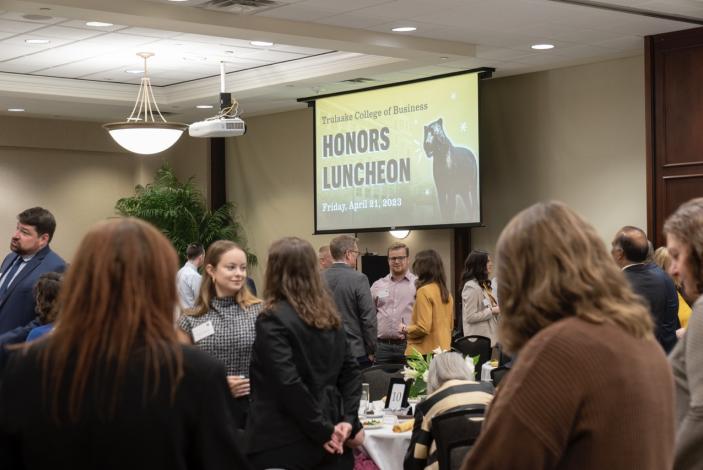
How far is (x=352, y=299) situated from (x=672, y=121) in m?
3.64

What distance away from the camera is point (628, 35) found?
9.05 m

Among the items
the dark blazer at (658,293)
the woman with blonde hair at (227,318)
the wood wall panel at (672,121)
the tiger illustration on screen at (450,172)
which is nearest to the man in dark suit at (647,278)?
the dark blazer at (658,293)

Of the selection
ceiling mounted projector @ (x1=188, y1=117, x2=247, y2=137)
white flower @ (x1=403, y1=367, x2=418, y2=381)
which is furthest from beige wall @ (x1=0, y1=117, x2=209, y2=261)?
white flower @ (x1=403, y1=367, x2=418, y2=381)

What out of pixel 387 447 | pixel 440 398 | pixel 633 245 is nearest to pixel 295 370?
pixel 440 398

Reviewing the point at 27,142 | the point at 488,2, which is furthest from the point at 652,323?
the point at 27,142

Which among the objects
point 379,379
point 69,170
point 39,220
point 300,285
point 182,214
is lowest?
point 379,379

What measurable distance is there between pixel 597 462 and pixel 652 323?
0.30 m

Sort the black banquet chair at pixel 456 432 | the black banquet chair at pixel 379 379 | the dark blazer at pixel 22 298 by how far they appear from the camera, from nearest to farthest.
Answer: the black banquet chair at pixel 456 432 → the dark blazer at pixel 22 298 → the black banquet chair at pixel 379 379

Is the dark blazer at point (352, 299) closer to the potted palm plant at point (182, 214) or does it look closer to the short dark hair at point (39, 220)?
the short dark hair at point (39, 220)

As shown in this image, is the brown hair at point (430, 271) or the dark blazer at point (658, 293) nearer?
the dark blazer at point (658, 293)

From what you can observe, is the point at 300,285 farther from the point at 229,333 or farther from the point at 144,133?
the point at 144,133

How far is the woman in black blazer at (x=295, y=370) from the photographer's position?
3861mm

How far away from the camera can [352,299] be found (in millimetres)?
7152

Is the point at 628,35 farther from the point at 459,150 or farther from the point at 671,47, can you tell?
the point at 459,150
